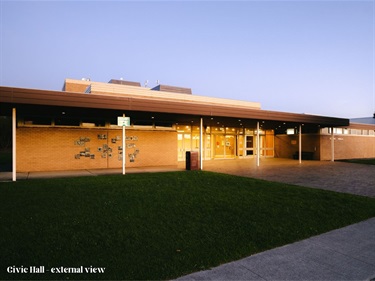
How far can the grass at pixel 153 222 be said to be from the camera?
4066 mm

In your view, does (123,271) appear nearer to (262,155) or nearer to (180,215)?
(180,215)

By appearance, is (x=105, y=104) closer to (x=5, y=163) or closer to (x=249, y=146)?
(x=5, y=163)

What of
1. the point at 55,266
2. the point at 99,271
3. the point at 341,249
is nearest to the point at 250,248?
the point at 341,249

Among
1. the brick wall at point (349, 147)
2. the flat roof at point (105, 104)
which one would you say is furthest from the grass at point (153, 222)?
the brick wall at point (349, 147)

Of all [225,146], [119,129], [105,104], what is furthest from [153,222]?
[225,146]

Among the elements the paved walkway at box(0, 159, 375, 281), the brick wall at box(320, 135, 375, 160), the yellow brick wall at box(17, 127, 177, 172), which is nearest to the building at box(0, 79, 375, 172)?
the yellow brick wall at box(17, 127, 177, 172)

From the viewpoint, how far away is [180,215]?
20.7 ft

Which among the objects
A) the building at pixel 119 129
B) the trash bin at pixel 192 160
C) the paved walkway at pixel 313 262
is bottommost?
the paved walkway at pixel 313 262

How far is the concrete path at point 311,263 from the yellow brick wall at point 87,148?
43.5 ft

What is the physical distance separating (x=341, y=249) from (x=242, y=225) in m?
1.86

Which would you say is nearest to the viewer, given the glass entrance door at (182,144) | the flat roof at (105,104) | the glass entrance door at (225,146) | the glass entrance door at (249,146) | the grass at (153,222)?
the grass at (153,222)

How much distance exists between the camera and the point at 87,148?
15.7m

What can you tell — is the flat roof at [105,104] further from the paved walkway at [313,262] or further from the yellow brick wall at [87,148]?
the paved walkway at [313,262]

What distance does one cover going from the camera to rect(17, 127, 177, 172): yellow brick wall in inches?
562
